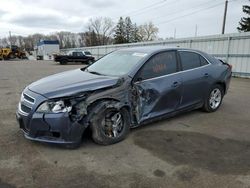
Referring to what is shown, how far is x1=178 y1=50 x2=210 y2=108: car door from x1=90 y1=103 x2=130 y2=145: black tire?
4.98ft

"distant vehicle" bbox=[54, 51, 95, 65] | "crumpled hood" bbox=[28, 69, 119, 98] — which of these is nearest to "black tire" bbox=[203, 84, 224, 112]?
"crumpled hood" bbox=[28, 69, 119, 98]

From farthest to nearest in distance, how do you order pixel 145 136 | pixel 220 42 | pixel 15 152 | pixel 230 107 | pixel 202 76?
pixel 220 42
pixel 230 107
pixel 202 76
pixel 145 136
pixel 15 152

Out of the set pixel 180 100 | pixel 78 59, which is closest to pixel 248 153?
pixel 180 100

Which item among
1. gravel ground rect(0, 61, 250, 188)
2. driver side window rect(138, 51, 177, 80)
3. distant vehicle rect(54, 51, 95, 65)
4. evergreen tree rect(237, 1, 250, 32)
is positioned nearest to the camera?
gravel ground rect(0, 61, 250, 188)

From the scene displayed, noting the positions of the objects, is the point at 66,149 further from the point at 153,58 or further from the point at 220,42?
the point at 220,42

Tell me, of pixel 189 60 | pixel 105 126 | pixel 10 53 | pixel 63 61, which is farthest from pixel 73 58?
pixel 105 126

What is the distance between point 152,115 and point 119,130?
2.46 feet

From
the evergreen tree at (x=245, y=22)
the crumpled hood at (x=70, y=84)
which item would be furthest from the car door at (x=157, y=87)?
the evergreen tree at (x=245, y=22)

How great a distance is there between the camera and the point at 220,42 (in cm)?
1449

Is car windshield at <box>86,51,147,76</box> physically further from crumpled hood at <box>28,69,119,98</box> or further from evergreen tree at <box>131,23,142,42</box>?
evergreen tree at <box>131,23,142,42</box>

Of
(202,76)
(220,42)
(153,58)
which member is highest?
A: (220,42)

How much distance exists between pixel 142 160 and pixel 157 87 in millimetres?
1460

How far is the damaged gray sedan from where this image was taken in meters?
3.58

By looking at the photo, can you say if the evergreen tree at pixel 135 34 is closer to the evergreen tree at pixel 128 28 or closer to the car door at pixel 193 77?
the evergreen tree at pixel 128 28
